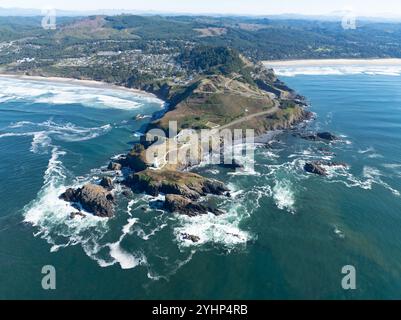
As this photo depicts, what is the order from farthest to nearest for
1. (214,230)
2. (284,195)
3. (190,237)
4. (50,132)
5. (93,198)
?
(50,132), (284,195), (93,198), (214,230), (190,237)

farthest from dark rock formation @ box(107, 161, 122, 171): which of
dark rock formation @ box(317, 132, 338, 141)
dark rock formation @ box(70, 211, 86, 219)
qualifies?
dark rock formation @ box(317, 132, 338, 141)

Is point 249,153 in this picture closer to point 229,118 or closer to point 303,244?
Result: point 229,118

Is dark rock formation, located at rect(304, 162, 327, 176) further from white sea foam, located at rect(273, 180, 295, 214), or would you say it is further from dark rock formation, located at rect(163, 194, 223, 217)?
dark rock formation, located at rect(163, 194, 223, 217)

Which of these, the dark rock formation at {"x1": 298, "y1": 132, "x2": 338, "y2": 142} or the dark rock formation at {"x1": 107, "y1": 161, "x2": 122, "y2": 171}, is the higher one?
the dark rock formation at {"x1": 298, "y1": 132, "x2": 338, "y2": 142}

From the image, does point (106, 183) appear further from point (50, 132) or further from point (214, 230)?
point (50, 132)

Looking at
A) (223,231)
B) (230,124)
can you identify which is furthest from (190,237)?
(230,124)

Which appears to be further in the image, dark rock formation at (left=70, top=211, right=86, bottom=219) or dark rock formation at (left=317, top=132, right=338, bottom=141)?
dark rock formation at (left=317, top=132, right=338, bottom=141)

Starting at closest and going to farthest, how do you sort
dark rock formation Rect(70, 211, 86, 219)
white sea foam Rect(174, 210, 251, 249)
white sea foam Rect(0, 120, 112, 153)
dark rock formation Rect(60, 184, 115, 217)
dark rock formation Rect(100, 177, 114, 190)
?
white sea foam Rect(174, 210, 251, 249) → dark rock formation Rect(70, 211, 86, 219) → dark rock formation Rect(60, 184, 115, 217) → dark rock formation Rect(100, 177, 114, 190) → white sea foam Rect(0, 120, 112, 153)

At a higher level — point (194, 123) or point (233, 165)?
point (194, 123)
